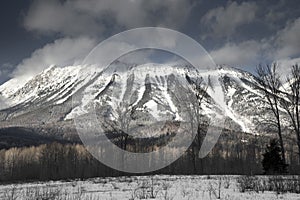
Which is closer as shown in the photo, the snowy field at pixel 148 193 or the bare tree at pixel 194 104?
the snowy field at pixel 148 193

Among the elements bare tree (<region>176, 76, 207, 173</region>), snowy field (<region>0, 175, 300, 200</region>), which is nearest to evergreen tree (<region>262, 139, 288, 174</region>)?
bare tree (<region>176, 76, 207, 173</region>)

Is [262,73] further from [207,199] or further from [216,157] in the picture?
[216,157]

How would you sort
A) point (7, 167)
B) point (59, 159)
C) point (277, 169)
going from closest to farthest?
point (277, 169)
point (59, 159)
point (7, 167)

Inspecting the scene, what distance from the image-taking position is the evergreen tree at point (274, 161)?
30.5 m

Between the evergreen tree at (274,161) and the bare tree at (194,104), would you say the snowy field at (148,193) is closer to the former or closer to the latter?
the evergreen tree at (274,161)

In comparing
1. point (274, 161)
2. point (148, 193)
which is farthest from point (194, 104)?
point (148, 193)

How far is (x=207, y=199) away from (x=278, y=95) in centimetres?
2786

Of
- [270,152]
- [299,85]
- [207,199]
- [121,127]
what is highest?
[299,85]

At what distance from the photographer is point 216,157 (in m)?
103

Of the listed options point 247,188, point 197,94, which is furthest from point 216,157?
point 247,188

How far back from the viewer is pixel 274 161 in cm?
3094

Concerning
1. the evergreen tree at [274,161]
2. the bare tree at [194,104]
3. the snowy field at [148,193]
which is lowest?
the snowy field at [148,193]

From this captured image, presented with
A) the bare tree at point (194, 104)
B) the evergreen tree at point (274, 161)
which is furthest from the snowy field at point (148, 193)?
the bare tree at point (194, 104)

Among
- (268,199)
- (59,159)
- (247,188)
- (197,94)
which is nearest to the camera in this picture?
(268,199)
